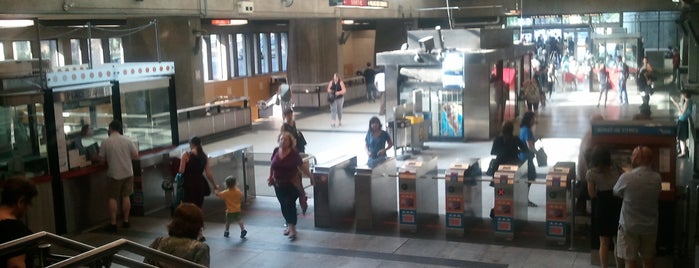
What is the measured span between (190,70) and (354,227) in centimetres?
1009

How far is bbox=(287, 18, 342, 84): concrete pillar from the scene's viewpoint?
2717 centimetres

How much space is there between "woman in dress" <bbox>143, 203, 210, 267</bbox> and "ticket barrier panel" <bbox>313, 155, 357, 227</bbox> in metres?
5.22

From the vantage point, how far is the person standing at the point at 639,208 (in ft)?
22.9

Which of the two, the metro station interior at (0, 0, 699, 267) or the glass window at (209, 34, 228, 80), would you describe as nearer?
the metro station interior at (0, 0, 699, 267)

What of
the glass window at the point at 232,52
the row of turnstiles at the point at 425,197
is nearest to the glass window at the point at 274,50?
the glass window at the point at 232,52

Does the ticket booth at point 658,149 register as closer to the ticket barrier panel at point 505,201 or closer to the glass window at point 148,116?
the ticket barrier panel at point 505,201

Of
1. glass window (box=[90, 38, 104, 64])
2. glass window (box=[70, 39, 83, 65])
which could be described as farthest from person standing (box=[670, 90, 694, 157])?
glass window (box=[90, 38, 104, 64])

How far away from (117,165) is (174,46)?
872 cm

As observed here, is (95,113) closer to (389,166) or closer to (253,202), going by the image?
(253,202)

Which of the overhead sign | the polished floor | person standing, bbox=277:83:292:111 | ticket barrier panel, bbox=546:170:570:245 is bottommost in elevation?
the polished floor

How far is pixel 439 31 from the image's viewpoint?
776 inches

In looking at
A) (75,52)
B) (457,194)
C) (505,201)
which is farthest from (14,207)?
(75,52)

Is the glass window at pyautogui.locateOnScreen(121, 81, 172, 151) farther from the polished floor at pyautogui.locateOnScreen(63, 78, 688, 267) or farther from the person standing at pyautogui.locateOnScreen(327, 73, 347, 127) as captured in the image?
the person standing at pyautogui.locateOnScreen(327, 73, 347, 127)

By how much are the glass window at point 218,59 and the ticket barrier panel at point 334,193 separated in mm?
19098
